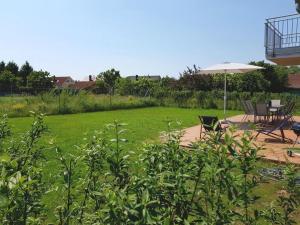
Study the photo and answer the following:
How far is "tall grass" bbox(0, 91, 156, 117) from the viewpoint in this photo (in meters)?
20.2

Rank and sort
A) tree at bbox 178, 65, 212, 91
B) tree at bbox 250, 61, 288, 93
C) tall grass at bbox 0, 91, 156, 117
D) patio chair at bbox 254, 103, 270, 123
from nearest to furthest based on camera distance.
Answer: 1. patio chair at bbox 254, 103, 270, 123
2. tall grass at bbox 0, 91, 156, 117
3. tree at bbox 178, 65, 212, 91
4. tree at bbox 250, 61, 288, 93

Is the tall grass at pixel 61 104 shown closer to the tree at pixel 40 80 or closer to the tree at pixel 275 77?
the tree at pixel 275 77

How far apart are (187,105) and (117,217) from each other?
25.0 m

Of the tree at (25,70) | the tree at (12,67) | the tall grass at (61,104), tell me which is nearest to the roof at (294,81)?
the tall grass at (61,104)

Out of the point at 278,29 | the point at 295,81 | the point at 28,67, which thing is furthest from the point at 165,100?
the point at 28,67

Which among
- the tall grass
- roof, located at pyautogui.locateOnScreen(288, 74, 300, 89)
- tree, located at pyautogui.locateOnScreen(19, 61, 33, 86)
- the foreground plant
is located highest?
tree, located at pyautogui.locateOnScreen(19, 61, 33, 86)

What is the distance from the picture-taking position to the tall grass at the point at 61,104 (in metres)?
20.2

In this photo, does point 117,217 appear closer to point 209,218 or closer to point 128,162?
point 209,218

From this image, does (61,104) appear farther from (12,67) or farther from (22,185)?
(12,67)

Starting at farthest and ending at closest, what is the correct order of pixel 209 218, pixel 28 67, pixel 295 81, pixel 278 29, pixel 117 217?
pixel 28 67 → pixel 295 81 → pixel 278 29 → pixel 209 218 → pixel 117 217

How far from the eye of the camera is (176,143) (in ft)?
6.81

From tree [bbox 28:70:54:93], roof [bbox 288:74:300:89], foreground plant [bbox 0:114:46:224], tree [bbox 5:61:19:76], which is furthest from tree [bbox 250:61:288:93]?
tree [bbox 5:61:19:76]

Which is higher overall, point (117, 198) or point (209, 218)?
point (117, 198)

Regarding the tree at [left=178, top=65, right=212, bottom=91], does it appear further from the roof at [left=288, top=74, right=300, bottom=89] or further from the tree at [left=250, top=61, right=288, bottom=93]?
the roof at [left=288, top=74, right=300, bottom=89]
